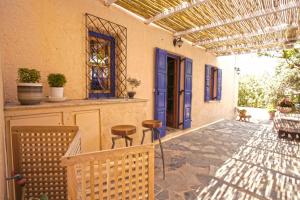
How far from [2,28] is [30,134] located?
142 cm

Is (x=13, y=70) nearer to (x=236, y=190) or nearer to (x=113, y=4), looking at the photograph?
(x=113, y=4)

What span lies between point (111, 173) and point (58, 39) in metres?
2.21

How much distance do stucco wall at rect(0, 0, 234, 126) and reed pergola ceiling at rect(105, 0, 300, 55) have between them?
0.32 m

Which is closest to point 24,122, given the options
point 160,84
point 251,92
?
point 160,84

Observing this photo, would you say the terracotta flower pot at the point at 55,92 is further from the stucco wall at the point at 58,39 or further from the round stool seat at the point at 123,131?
the round stool seat at the point at 123,131

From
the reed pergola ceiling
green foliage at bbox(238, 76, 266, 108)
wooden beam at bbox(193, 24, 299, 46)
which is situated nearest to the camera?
the reed pergola ceiling

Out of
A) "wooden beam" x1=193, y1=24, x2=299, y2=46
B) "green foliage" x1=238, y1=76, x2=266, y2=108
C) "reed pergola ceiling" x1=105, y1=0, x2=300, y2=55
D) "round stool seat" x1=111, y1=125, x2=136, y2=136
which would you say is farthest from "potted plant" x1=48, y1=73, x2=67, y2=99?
"green foliage" x1=238, y1=76, x2=266, y2=108

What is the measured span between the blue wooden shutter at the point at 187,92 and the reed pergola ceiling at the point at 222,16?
89cm

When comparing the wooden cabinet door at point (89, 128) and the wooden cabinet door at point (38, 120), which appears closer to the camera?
the wooden cabinet door at point (38, 120)

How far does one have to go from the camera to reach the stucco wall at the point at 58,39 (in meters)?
2.01

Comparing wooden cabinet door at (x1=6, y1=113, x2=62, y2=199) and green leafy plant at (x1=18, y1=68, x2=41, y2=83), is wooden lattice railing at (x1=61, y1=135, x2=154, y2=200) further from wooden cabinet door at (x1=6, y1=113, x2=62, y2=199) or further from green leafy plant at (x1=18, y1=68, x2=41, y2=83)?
green leafy plant at (x1=18, y1=68, x2=41, y2=83)

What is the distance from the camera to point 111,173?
0.95 metres

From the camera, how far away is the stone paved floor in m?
2.29

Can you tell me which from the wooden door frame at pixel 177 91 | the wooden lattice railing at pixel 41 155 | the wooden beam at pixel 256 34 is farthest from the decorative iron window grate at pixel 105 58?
the wooden beam at pixel 256 34
